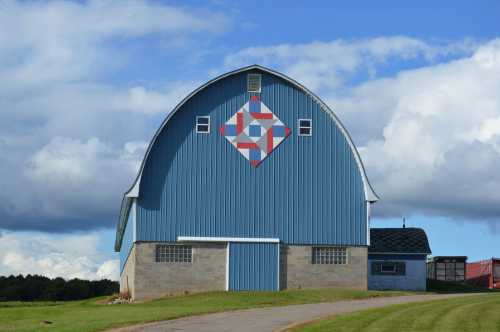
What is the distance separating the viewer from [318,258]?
159 ft

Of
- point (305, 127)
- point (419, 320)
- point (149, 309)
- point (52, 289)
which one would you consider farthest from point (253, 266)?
point (52, 289)

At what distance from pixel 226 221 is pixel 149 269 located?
4706 mm

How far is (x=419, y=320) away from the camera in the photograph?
27.2 m

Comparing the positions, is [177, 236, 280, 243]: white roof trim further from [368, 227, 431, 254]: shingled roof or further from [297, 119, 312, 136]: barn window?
[368, 227, 431, 254]: shingled roof

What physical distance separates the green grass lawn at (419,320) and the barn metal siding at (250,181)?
1550cm

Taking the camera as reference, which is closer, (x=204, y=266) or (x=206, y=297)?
(x=206, y=297)

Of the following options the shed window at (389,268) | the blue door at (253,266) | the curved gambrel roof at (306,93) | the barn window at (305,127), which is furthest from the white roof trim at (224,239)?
the shed window at (389,268)

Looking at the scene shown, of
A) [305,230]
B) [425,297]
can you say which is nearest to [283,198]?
[305,230]

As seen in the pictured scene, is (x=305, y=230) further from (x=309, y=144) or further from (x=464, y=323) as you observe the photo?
(x=464, y=323)

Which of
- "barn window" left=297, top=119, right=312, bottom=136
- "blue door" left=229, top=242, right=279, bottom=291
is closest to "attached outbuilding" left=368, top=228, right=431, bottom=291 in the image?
"blue door" left=229, top=242, right=279, bottom=291

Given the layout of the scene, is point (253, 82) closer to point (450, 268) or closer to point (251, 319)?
point (251, 319)

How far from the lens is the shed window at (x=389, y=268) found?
5625cm

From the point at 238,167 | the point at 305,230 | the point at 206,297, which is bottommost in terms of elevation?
the point at 206,297

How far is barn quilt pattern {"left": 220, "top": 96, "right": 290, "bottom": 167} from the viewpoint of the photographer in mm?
47594
